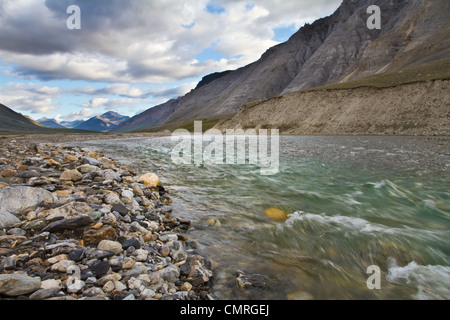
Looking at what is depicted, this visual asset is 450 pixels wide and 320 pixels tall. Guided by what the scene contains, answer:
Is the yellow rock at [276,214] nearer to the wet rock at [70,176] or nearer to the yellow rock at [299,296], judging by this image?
the yellow rock at [299,296]

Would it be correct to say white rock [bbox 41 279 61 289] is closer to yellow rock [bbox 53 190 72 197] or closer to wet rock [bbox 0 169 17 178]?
yellow rock [bbox 53 190 72 197]

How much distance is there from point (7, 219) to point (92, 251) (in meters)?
2.51

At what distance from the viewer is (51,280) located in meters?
3.51

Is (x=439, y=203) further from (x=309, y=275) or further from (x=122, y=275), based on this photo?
(x=122, y=275)

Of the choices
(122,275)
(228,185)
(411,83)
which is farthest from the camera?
(411,83)

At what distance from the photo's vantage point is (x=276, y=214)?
330 inches

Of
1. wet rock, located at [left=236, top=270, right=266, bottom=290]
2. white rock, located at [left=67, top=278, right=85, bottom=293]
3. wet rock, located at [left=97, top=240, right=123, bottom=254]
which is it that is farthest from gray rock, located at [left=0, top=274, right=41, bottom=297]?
wet rock, located at [left=236, top=270, right=266, bottom=290]

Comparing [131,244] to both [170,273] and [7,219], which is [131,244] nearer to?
[170,273]

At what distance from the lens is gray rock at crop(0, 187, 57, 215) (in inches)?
230

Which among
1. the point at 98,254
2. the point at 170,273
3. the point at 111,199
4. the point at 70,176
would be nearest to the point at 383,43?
the point at 70,176

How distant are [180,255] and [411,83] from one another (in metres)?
64.3

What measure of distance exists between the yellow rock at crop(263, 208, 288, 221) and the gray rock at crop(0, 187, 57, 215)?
6543mm
